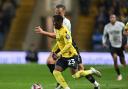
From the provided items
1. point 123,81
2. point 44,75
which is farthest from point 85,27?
point 123,81

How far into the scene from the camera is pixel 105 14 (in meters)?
33.1

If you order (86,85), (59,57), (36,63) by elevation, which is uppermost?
(59,57)

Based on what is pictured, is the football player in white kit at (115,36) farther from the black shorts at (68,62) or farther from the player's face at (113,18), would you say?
the black shorts at (68,62)

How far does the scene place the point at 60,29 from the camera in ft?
54.3

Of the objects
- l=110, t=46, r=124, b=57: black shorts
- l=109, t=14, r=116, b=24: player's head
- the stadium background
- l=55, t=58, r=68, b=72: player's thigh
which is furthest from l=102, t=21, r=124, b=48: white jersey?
l=55, t=58, r=68, b=72: player's thigh

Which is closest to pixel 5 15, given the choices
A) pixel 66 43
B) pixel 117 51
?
pixel 117 51

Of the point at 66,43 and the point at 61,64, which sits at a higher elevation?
the point at 66,43

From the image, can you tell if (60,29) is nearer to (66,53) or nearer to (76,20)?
(66,53)

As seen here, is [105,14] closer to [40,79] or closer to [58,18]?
[40,79]

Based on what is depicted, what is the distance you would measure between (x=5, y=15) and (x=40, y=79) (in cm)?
1267

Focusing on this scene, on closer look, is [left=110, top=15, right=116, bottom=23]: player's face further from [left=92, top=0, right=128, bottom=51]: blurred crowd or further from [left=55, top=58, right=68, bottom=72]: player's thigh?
[left=92, top=0, right=128, bottom=51]: blurred crowd

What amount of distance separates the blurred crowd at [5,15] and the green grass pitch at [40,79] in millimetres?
5825

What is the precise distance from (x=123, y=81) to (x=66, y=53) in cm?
497

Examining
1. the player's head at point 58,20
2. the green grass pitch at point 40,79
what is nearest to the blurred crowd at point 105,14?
the green grass pitch at point 40,79
